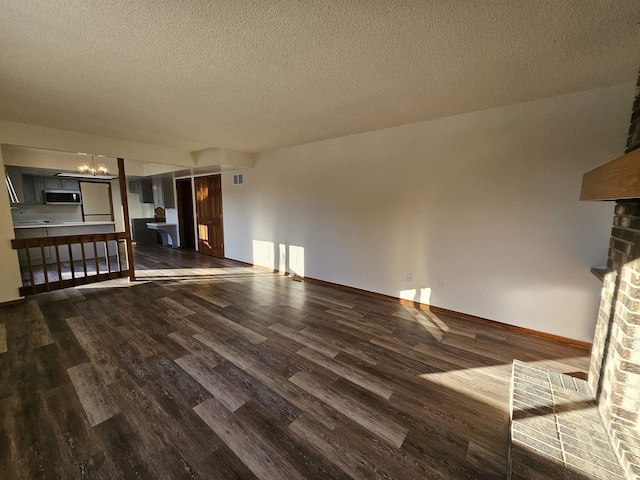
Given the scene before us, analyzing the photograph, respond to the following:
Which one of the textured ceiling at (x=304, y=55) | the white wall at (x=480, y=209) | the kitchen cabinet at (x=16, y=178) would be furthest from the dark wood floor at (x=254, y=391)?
the kitchen cabinet at (x=16, y=178)

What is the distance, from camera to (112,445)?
1449 mm

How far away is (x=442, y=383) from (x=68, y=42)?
3482 millimetres

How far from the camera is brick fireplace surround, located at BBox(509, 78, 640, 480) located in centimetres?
119

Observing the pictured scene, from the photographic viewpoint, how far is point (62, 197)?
6594mm

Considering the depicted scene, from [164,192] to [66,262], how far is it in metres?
2.67

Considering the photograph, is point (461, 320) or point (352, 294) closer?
point (461, 320)

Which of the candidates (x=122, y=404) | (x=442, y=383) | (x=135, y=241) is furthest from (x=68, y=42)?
(x=135, y=241)

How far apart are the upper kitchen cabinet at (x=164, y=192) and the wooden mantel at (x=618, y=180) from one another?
26.6 feet

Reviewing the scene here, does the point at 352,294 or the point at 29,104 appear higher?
the point at 29,104

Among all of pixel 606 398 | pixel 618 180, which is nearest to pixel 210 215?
pixel 618 180

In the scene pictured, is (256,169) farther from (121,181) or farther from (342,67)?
(342,67)

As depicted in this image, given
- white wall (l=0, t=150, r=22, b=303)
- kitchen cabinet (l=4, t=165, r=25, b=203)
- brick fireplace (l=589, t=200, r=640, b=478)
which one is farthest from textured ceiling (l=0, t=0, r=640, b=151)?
kitchen cabinet (l=4, t=165, r=25, b=203)

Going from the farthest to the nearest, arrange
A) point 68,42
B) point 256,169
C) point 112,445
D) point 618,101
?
point 256,169
point 618,101
point 68,42
point 112,445

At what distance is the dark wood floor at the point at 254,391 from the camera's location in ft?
4.52
